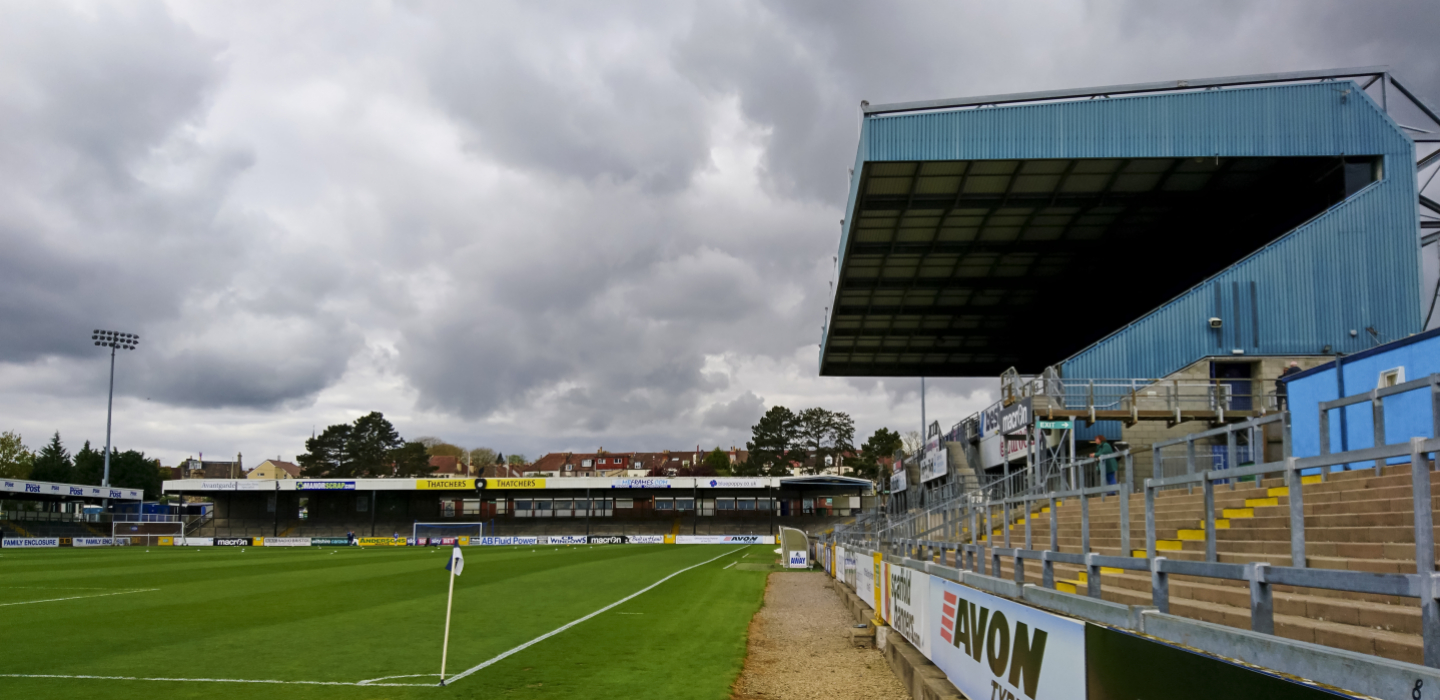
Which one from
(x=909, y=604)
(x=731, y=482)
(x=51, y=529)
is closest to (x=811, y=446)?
(x=731, y=482)

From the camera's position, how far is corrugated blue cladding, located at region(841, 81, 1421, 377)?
94.2 feet

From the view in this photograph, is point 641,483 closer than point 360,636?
No

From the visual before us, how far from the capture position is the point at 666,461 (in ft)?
528

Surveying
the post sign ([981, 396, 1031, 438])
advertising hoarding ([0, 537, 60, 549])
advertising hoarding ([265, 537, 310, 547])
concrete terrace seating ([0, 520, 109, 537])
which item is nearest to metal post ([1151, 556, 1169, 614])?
the post sign ([981, 396, 1031, 438])

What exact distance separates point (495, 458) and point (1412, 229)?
A: 148127 millimetres

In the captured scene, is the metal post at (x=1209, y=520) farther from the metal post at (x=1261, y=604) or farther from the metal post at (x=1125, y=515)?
the metal post at (x=1261, y=604)

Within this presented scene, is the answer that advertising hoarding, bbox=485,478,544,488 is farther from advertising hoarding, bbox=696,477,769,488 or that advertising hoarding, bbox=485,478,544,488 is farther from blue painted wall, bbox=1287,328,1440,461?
blue painted wall, bbox=1287,328,1440,461

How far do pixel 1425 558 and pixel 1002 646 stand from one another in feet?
12.4

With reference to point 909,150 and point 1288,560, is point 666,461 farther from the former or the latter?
point 1288,560

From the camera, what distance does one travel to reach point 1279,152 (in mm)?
28609

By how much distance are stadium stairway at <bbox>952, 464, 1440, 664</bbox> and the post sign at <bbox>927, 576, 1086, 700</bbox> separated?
3.41 feet

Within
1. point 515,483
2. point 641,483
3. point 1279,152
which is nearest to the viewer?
point 1279,152

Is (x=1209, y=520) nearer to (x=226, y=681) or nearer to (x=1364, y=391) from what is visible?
(x=1364, y=391)

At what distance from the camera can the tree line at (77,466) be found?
9850cm
